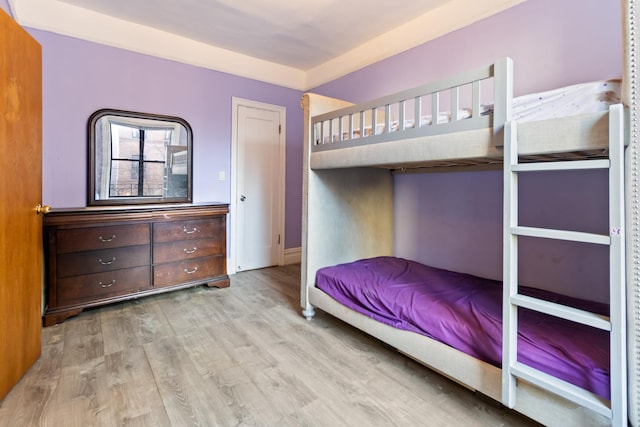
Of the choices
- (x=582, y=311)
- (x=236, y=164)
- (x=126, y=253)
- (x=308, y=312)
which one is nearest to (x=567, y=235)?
(x=582, y=311)

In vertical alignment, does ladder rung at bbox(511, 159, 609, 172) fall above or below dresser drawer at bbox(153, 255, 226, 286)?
above

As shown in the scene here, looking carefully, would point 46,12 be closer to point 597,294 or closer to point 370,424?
point 370,424

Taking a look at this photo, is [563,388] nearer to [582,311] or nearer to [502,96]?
[582,311]

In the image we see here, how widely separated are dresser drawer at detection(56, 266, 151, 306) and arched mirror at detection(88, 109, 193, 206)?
0.75 m

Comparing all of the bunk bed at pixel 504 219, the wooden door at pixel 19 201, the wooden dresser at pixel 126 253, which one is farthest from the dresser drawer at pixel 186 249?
the bunk bed at pixel 504 219

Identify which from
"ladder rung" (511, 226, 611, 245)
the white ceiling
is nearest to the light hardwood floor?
"ladder rung" (511, 226, 611, 245)

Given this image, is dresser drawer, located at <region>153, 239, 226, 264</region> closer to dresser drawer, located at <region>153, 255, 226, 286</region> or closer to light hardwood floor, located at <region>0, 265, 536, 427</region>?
dresser drawer, located at <region>153, 255, 226, 286</region>

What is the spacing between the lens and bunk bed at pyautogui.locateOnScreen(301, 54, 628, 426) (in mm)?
1046

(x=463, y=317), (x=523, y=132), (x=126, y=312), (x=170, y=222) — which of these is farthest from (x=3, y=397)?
(x=523, y=132)

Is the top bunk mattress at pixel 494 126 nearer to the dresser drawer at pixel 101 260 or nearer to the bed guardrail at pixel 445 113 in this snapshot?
the bed guardrail at pixel 445 113

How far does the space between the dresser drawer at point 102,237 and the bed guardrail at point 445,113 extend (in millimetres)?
1707

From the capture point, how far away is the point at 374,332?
1.96m

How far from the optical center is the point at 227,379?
1.72m

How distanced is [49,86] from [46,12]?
2.02 ft
